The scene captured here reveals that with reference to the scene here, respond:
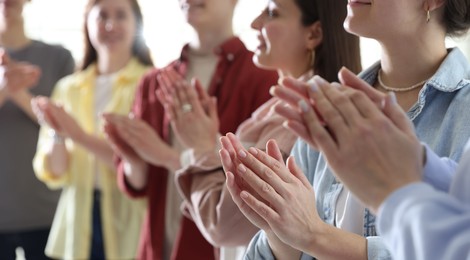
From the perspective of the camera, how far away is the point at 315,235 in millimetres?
1093

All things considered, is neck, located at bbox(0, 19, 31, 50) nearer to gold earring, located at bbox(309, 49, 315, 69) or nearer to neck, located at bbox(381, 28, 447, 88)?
gold earring, located at bbox(309, 49, 315, 69)

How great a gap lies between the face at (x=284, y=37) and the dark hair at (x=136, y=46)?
1012mm

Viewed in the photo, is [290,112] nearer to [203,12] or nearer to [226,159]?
[226,159]

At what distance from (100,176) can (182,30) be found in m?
1.38

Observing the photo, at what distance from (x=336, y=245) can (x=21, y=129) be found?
180 centimetres

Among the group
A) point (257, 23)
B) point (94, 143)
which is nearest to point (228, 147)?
point (257, 23)

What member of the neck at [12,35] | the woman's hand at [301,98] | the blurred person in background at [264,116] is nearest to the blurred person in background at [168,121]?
the blurred person in background at [264,116]

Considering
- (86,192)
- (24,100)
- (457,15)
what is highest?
(457,15)

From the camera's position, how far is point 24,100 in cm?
259

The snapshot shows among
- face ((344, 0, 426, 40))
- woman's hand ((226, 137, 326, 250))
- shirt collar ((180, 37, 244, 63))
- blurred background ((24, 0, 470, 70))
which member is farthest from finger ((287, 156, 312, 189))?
blurred background ((24, 0, 470, 70))

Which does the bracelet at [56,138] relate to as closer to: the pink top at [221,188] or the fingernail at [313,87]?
the pink top at [221,188]

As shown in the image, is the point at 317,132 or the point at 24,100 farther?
the point at 24,100

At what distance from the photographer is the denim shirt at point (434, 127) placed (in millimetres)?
1108

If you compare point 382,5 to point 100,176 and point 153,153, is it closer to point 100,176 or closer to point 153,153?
point 153,153
